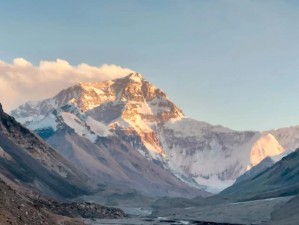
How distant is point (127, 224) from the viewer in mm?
164000

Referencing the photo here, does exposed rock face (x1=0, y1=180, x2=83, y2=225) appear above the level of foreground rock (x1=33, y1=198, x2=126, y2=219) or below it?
below

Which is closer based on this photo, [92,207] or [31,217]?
[31,217]

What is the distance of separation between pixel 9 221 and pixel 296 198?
123m

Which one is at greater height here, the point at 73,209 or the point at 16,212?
the point at 73,209

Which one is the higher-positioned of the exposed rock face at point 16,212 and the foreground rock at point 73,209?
the foreground rock at point 73,209

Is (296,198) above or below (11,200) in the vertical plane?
above

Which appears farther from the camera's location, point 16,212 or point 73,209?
point 73,209

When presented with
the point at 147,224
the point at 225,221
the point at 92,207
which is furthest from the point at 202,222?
the point at 92,207

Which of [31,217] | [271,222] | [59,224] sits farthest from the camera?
[271,222]

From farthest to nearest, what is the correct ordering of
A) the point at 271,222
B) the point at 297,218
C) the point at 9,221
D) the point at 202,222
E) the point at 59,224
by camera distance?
1. the point at 202,222
2. the point at 271,222
3. the point at 297,218
4. the point at 59,224
5. the point at 9,221

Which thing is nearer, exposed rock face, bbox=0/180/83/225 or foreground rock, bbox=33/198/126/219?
exposed rock face, bbox=0/180/83/225

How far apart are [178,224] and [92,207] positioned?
121ft

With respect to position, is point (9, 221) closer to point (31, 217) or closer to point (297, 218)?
point (31, 217)

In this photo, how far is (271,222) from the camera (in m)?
167
